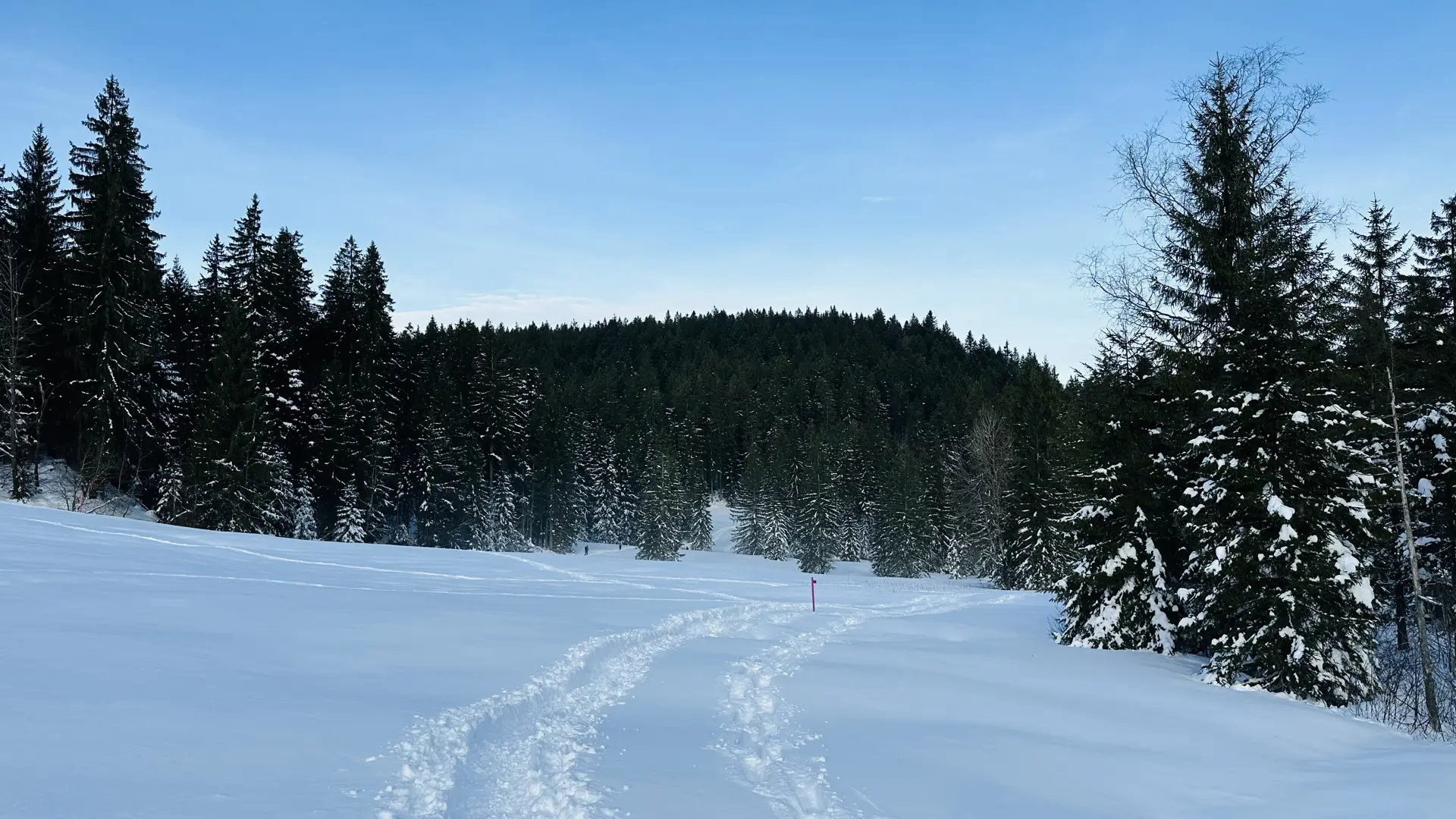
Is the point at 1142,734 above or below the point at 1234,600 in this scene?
below

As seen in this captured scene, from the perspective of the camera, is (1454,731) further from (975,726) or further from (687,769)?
(687,769)

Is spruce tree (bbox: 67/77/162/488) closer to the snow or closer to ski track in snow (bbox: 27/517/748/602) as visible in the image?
the snow

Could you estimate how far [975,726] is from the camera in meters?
10.7

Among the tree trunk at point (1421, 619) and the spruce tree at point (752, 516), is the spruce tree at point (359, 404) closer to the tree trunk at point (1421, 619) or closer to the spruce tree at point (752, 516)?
the spruce tree at point (752, 516)

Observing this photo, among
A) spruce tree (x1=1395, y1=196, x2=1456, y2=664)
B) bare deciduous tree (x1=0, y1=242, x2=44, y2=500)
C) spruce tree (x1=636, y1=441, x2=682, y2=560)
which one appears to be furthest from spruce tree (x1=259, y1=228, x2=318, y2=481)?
spruce tree (x1=1395, y1=196, x2=1456, y2=664)

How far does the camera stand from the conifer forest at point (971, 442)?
15.1 m

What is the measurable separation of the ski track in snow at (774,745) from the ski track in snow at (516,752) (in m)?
1.60

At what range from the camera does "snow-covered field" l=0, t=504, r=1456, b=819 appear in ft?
21.7

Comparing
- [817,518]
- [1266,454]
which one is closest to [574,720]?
[1266,454]

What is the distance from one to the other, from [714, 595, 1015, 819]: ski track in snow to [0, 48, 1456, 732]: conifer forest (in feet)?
29.4

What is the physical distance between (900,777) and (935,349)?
159 metres

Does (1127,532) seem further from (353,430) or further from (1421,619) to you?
(353,430)

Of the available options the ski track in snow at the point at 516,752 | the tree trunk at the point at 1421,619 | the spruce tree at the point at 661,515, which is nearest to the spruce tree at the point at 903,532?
the spruce tree at the point at 661,515

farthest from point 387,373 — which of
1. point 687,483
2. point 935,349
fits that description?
point 935,349
